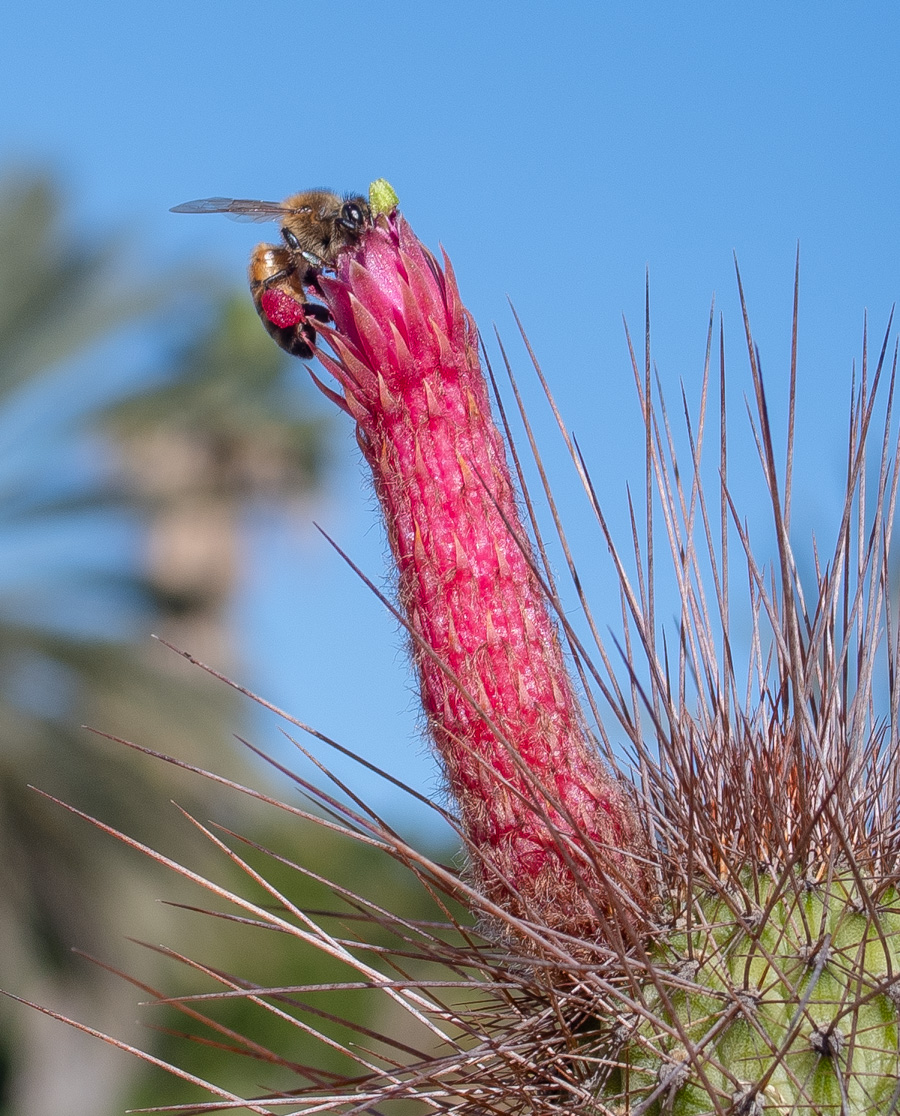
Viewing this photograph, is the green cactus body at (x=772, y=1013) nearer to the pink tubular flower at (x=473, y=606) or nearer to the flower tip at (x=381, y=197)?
Result: the pink tubular flower at (x=473, y=606)

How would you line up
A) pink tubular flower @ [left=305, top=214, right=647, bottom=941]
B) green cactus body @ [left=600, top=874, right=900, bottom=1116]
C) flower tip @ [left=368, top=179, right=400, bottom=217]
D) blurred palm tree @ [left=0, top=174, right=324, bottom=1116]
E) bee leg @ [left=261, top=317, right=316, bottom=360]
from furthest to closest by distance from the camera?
blurred palm tree @ [left=0, top=174, right=324, bottom=1116]
bee leg @ [left=261, top=317, right=316, bottom=360]
flower tip @ [left=368, top=179, right=400, bottom=217]
pink tubular flower @ [left=305, top=214, right=647, bottom=941]
green cactus body @ [left=600, top=874, right=900, bottom=1116]

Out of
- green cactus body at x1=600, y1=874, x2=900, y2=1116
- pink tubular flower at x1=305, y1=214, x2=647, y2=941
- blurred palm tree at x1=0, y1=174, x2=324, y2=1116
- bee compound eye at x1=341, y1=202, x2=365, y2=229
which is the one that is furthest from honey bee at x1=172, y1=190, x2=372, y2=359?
blurred palm tree at x1=0, y1=174, x2=324, y2=1116

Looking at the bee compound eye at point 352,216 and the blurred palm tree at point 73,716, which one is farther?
the blurred palm tree at point 73,716

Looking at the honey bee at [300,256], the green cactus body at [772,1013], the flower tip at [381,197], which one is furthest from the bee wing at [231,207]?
the green cactus body at [772,1013]

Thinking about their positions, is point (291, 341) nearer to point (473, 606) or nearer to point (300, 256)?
point (300, 256)

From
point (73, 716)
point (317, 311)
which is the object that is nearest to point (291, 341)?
point (317, 311)

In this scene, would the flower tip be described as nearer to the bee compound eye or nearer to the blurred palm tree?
the bee compound eye
